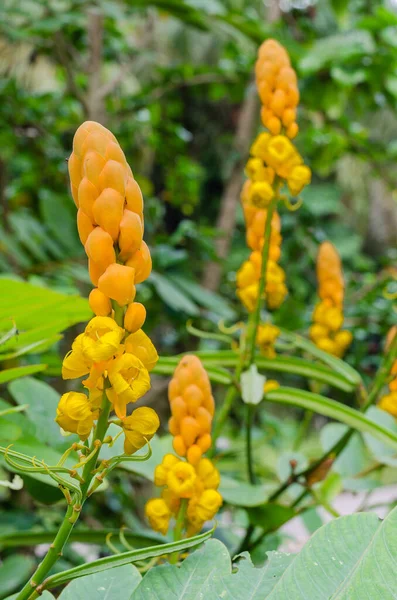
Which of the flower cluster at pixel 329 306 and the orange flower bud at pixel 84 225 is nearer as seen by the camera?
the orange flower bud at pixel 84 225

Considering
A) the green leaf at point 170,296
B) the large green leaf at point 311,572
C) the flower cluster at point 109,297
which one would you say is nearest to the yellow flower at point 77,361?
the flower cluster at point 109,297

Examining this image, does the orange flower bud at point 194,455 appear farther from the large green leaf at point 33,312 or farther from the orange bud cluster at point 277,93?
the orange bud cluster at point 277,93

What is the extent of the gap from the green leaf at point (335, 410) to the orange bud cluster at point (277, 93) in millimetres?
227

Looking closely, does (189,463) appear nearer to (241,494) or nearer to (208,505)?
(208,505)

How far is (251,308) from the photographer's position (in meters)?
0.57

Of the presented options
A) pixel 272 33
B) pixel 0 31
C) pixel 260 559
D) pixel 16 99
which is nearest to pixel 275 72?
pixel 260 559

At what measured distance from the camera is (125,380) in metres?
0.27

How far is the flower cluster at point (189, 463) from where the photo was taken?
0.39 m

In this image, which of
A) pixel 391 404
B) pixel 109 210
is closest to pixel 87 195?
pixel 109 210

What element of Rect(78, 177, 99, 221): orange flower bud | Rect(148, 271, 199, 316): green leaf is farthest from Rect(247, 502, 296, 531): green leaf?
Rect(148, 271, 199, 316): green leaf

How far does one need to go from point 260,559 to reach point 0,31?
112cm

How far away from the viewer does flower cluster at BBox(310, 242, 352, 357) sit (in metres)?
0.71

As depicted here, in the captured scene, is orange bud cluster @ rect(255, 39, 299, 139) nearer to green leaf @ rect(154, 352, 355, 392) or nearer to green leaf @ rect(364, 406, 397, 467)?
green leaf @ rect(154, 352, 355, 392)

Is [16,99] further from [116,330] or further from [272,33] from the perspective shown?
[116,330]
